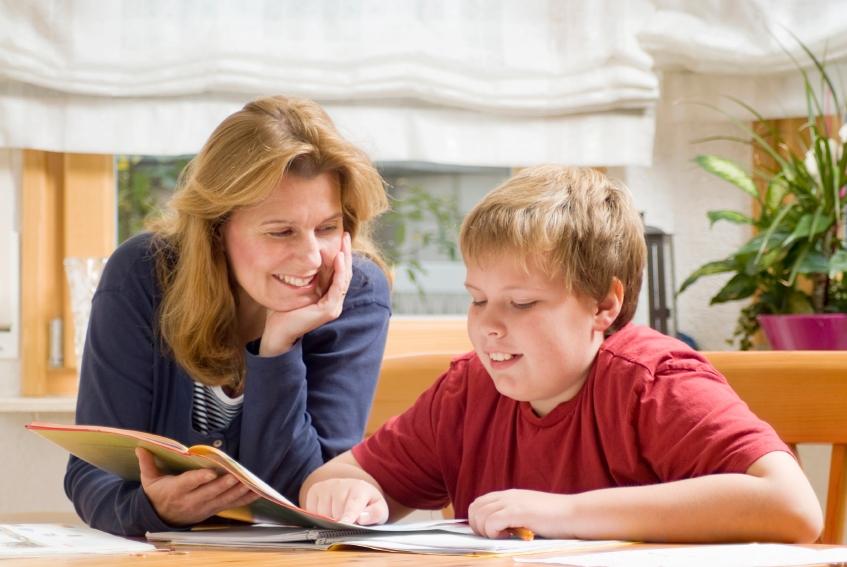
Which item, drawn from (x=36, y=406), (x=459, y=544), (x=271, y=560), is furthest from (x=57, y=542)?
(x=36, y=406)

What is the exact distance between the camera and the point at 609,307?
1208 mm

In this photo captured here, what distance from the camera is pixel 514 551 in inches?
34.0

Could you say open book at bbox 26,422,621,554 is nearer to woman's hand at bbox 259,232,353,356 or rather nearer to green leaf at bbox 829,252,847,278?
woman's hand at bbox 259,232,353,356

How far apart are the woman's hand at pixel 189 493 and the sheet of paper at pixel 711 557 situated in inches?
13.8

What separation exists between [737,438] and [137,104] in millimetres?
1727

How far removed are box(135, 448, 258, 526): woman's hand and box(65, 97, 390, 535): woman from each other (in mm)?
233

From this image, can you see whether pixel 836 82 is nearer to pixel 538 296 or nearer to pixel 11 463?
pixel 538 296

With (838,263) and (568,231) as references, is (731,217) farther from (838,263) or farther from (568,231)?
(568,231)

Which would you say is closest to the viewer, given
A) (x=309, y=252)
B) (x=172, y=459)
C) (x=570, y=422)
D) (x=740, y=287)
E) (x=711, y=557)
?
(x=711, y=557)

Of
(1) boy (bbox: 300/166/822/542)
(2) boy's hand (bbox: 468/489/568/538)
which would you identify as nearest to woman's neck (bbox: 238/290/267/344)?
(1) boy (bbox: 300/166/822/542)

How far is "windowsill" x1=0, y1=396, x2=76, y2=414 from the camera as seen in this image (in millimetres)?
2318

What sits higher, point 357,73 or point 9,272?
point 357,73

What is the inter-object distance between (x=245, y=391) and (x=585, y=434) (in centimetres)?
49

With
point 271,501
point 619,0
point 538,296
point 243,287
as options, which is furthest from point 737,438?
point 619,0
